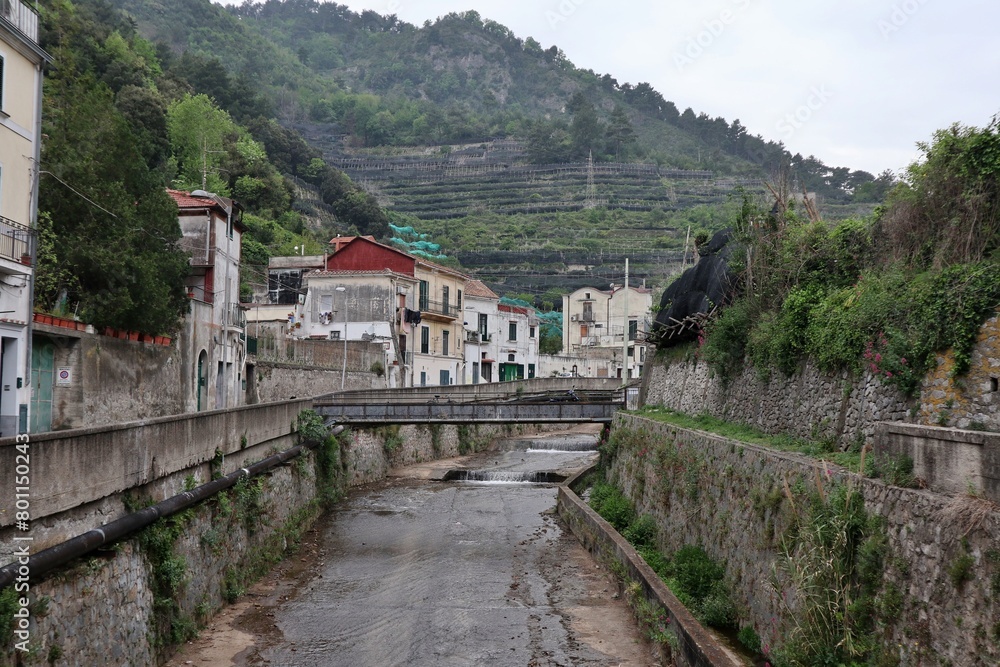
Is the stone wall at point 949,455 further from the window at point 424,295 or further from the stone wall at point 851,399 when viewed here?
the window at point 424,295

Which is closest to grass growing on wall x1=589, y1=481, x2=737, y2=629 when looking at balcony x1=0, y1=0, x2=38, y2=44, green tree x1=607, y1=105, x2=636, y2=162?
balcony x1=0, y1=0, x2=38, y2=44

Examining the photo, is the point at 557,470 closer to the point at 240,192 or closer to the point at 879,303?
the point at 879,303

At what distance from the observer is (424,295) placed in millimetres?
56844

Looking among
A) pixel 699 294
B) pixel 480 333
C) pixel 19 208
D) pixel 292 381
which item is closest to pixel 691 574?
pixel 699 294

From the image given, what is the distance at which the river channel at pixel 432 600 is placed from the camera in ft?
48.3

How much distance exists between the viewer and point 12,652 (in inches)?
332

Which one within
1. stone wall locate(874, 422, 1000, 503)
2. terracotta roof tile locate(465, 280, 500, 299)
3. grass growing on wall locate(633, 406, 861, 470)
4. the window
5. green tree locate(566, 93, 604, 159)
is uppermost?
green tree locate(566, 93, 604, 159)

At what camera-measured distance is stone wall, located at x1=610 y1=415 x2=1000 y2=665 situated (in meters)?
7.77

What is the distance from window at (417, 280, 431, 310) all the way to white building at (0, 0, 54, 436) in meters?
36.0

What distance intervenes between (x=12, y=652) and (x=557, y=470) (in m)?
32.2

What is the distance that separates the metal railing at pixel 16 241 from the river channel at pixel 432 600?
9.31 metres

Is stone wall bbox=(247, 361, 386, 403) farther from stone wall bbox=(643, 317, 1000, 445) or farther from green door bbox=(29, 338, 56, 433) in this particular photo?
stone wall bbox=(643, 317, 1000, 445)

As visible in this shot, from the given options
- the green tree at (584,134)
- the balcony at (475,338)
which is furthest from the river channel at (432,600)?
the green tree at (584,134)

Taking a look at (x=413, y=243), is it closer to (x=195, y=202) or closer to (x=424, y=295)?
(x=424, y=295)
